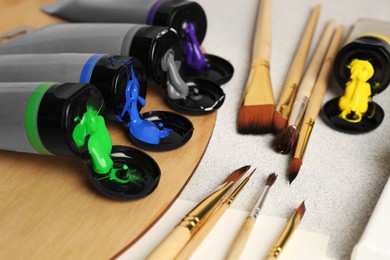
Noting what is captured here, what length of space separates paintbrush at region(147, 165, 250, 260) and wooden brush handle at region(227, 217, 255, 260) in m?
0.04

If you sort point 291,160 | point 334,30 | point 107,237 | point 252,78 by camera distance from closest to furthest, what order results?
point 107,237 < point 291,160 < point 252,78 < point 334,30

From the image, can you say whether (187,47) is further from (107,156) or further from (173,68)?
(107,156)

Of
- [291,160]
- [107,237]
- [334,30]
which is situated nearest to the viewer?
[107,237]

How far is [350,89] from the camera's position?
702 mm

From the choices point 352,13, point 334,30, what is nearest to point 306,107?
point 334,30

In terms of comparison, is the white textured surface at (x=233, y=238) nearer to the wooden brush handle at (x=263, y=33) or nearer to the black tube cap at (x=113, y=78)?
the black tube cap at (x=113, y=78)

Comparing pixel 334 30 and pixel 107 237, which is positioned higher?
pixel 334 30

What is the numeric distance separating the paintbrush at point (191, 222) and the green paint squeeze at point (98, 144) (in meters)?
0.08

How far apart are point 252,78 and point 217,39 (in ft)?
0.69

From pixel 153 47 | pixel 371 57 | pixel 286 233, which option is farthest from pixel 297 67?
pixel 286 233

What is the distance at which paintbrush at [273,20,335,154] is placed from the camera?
64 centimetres

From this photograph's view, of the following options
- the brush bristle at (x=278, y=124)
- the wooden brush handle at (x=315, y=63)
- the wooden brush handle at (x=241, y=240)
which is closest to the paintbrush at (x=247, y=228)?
the wooden brush handle at (x=241, y=240)

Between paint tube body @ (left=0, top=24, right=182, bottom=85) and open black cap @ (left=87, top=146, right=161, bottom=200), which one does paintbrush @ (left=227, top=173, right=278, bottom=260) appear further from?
paint tube body @ (left=0, top=24, right=182, bottom=85)

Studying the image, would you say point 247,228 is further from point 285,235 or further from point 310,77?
point 310,77
